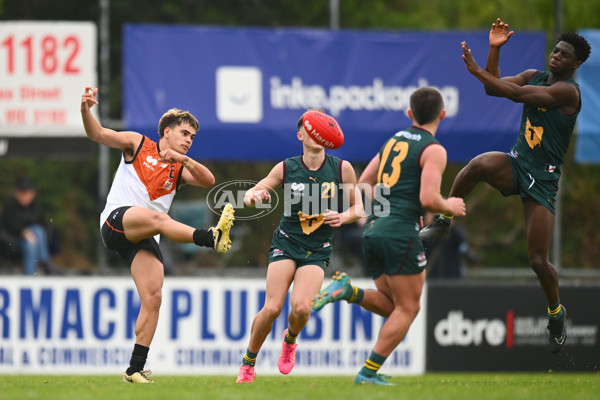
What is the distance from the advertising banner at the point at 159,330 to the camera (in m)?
12.0

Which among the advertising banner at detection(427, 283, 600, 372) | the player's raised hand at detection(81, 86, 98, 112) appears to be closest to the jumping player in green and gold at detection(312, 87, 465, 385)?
the player's raised hand at detection(81, 86, 98, 112)

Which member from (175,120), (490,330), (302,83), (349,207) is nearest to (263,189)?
(349,207)

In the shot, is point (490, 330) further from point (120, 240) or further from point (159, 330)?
point (120, 240)

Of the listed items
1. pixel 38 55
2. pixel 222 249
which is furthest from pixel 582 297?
pixel 38 55

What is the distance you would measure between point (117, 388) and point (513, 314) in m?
6.75

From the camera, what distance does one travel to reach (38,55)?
1272 centimetres

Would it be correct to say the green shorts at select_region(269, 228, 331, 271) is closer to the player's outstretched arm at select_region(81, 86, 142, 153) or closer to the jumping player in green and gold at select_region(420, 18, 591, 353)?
the jumping player in green and gold at select_region(420, 18, 591, 353)

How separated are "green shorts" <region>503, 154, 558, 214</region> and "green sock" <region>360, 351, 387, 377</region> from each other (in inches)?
81.5

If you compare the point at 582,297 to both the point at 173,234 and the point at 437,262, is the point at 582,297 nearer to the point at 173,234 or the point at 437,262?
the point at 437,262

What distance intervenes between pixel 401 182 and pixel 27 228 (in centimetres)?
707

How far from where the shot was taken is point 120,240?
7945 millimetres

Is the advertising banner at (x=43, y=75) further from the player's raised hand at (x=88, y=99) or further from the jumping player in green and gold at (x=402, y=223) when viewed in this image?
the jumping player in green and gold at (x=402, y=223)

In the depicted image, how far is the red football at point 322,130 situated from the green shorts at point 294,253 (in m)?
0.85

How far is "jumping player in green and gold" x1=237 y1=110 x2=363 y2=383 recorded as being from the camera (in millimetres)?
7863
